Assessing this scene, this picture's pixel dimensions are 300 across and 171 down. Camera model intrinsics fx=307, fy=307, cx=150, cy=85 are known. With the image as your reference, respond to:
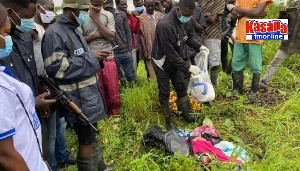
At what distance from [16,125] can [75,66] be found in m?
1.13

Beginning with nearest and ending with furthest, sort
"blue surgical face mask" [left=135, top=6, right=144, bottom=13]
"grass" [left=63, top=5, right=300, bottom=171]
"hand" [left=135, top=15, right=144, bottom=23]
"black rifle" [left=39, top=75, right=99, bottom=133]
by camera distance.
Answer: "black rifle" [left=39, top=75, right=99, bottom=133] → "grass" [left=63, top=5, right=300, bottom=171] → "hand" [left=135, top=15, right=144, bottom=23] → "blue surgical face mask" [left=135, top=6, right=144, bottom=13]

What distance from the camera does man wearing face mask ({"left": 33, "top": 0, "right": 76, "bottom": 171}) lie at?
2.91m

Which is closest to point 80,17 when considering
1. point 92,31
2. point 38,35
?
point 38,35

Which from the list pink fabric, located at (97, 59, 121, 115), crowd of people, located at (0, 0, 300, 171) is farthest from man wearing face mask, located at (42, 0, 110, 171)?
pink fabric, located at (97, 59, 121, 115)

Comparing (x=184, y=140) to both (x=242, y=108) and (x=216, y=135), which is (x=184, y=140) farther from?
(x=242, y=108)

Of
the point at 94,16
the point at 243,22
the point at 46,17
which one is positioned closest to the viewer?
the point at 46,17

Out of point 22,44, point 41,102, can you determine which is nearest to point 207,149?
point 41,102

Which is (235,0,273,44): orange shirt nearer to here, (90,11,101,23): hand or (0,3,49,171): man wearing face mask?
(90,11,101,23): hand

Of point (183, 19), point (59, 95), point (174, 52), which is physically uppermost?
point (183, 19)

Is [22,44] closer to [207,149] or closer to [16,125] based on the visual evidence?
[16,125]

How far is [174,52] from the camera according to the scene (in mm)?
3682

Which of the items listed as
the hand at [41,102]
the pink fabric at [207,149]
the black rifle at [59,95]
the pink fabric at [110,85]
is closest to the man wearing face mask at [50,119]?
the black rifle at [59,95]

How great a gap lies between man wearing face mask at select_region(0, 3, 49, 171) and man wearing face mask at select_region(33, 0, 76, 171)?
1227 millimetres

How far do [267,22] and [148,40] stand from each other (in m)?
2.10
